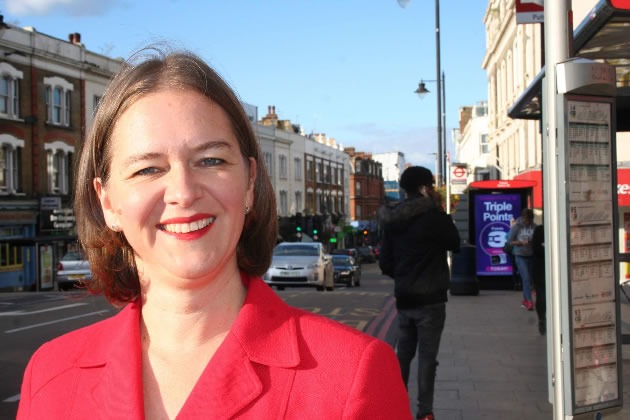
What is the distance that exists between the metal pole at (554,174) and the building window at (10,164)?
31.0 metres

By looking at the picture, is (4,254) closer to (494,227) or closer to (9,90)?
(9,90)

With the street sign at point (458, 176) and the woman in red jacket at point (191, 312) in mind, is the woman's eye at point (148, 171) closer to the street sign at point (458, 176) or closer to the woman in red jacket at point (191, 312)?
the woman in red jacket at point (191, 312)

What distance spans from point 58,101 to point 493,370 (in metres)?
31.3

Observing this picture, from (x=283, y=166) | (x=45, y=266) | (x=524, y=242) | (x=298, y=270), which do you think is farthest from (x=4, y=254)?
(x=283, y=166)

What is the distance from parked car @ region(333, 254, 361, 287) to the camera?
98.7 feet

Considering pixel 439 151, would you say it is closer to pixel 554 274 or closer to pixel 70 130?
pixel 70 130

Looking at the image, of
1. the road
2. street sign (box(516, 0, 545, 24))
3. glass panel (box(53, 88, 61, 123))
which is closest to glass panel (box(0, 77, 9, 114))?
glass panel (box(53, 88, 61, 123))

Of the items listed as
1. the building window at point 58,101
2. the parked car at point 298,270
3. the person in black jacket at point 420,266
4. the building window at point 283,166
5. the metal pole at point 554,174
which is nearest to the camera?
the metal pole at point 554,174

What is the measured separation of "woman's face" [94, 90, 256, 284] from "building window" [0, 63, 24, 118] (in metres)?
32.4

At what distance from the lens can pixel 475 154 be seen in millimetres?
68625

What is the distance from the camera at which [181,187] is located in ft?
5.84

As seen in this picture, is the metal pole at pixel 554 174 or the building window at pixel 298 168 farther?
the building window at pixel 298 168

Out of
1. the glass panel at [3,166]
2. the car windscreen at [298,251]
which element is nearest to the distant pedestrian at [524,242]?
the car windscreen at [298,251]

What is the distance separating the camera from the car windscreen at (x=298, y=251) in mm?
23922
